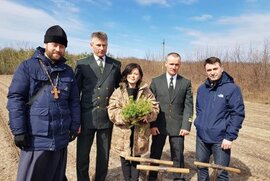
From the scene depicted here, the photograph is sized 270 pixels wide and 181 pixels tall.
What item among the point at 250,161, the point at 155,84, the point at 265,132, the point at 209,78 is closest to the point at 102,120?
the point at 155,84

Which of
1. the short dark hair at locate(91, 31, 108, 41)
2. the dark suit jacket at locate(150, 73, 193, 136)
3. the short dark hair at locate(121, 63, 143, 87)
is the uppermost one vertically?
the short dark hair at locate(91, 31, 108, 41)

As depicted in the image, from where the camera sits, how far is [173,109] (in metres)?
4.16

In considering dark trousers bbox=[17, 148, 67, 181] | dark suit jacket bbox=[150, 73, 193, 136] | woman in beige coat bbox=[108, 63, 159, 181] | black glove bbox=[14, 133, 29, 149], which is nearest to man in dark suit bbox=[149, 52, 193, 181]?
dark suit jacket bbox=[150, 73, 193, 136]

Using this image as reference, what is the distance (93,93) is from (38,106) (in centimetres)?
101

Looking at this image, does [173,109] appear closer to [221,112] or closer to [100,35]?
[221,112]

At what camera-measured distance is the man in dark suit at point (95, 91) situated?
3914 mm

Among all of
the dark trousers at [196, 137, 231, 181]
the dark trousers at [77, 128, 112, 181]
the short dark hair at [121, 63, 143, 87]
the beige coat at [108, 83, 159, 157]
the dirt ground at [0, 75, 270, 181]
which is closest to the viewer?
the dark trousers at [196, 137, 231, 181]

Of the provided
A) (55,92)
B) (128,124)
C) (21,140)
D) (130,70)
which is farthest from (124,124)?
(21,140)

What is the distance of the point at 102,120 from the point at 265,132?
6.72m

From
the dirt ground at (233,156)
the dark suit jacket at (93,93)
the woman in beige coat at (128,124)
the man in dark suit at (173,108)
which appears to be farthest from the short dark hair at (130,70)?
the dirt ground at (233,156)

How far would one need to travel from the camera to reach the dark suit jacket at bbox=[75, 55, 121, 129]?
12.9 feet

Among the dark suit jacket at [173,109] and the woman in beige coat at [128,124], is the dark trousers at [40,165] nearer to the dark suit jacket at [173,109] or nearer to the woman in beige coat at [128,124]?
the woman in beige coat at [128,124]

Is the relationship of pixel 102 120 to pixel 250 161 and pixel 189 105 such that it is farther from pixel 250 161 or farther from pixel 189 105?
pixel 250 161

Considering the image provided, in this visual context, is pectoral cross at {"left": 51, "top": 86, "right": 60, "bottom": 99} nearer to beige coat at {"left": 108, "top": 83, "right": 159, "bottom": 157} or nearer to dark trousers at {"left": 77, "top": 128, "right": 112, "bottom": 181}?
beige coat at {"left": 108, "top": 83, "right": 159, "bottom": 157}
